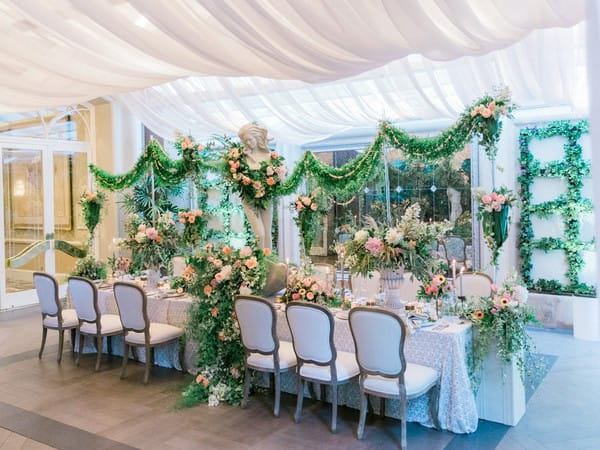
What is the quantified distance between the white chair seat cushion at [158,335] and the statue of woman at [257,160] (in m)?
1.26

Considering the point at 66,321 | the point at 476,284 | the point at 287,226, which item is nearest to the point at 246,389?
the point at 476,284

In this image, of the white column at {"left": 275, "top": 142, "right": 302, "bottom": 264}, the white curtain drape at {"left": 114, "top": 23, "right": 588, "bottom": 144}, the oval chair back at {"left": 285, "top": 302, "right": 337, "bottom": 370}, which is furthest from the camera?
the white column at {"left": 275, "top": 142, "right": 302, "bottom": 264}

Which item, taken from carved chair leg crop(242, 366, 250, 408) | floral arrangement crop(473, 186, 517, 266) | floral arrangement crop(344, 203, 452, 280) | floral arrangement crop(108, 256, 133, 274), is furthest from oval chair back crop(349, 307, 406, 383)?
floral arrangement crop(108, 256, 133, 274)

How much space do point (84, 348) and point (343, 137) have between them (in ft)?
17.8

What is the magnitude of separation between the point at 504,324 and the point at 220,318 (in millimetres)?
2406

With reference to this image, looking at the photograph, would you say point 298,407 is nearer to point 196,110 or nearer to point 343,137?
point 196,110

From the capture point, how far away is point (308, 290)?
15.7 feet

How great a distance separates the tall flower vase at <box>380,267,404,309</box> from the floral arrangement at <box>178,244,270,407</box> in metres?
1.11

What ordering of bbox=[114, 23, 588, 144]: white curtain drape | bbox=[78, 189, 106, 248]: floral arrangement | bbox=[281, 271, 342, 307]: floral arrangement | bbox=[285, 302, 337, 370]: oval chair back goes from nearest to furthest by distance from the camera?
bbox=[285, 302, 337, 370]: oval chair back → bbox=[281, 271, 342, 307]: floral arrangement → bbox=[114, 23, 588, 144]: white curtain drape → bbox=[78, 189, 106, 248]: floral arrangement

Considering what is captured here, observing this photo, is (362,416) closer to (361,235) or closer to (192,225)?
(361,235)

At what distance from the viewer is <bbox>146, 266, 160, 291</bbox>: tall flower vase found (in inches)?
243

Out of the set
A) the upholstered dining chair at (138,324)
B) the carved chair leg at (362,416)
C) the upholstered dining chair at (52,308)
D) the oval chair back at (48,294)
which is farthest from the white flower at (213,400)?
the oval chair back at (48,294)

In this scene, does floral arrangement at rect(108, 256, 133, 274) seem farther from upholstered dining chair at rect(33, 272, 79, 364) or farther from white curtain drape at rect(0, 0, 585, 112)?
white curtain drape at rect(0, 0, 585, 112)

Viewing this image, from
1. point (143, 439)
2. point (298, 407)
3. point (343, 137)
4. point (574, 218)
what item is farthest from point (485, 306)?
point (343, 137)
